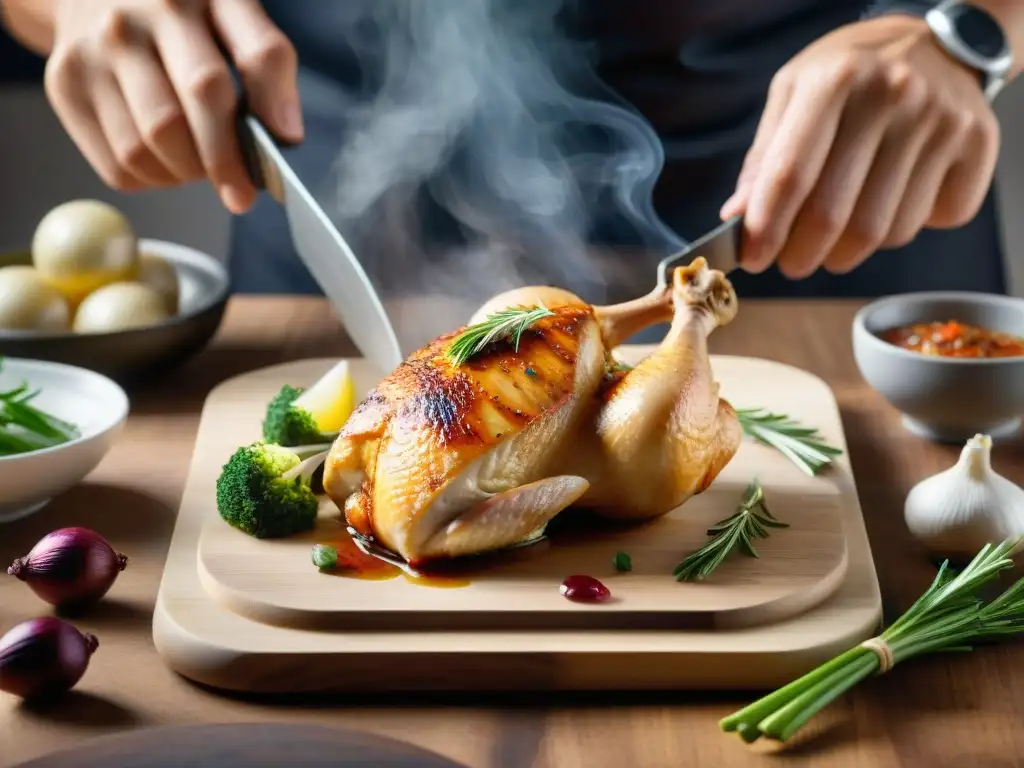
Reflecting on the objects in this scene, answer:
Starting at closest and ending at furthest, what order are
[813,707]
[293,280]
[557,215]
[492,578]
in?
[813,707], [492,578], [557,215], [293,280]

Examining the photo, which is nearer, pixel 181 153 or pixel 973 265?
pixel 181 153

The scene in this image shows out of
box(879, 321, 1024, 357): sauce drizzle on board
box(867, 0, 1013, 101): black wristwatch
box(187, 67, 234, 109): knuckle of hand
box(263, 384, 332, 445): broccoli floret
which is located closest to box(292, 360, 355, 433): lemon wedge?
box(263, 384, 332, 445): broccoli floret

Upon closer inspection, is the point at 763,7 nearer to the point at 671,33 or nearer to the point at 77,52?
the point at 671,33

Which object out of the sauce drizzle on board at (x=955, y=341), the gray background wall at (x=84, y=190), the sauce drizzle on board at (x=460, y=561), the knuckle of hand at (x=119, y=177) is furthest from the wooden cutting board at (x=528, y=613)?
the gray background wall at (x=84, y=190)

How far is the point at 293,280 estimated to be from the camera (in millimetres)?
3590

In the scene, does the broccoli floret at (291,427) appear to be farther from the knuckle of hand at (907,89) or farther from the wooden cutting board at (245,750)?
the knuckle of hand at (907,89)

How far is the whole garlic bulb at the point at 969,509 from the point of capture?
192 cm

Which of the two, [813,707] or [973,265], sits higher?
[813,707]

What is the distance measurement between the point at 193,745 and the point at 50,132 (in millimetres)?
4481

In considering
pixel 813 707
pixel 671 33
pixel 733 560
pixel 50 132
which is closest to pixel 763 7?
pixel 671 33

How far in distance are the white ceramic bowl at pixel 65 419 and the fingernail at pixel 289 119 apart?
2.16ft

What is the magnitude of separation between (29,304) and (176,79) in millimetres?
574

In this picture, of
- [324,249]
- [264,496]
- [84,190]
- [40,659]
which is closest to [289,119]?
[324,249]

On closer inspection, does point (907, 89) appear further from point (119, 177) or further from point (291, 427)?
point (119, 177)
